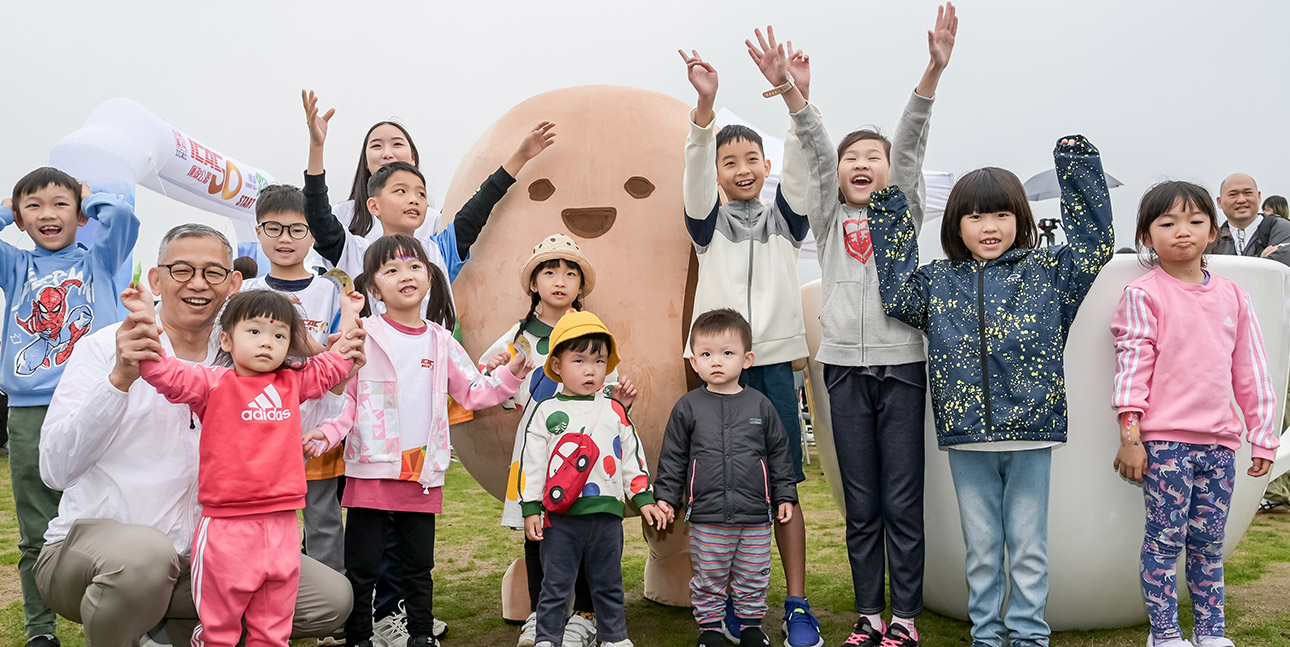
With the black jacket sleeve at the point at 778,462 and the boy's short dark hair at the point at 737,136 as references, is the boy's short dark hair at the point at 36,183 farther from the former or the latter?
the black jacket sleeve at the point at 778,462

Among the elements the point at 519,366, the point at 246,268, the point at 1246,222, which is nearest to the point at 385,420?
the point at 519,366

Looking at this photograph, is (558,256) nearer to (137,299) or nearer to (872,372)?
(872,372)

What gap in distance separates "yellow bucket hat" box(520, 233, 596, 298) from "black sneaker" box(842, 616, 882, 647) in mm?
1420

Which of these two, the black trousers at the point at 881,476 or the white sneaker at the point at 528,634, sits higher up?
the black trousers at the point at 881,476

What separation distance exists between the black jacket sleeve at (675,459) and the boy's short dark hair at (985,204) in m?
1.03

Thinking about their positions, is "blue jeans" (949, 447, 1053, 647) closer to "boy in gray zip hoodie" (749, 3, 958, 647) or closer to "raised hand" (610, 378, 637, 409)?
"boy in gray zip hoodie" (749, 3, 958, 647)

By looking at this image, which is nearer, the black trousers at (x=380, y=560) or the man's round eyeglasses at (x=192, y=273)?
the man's round eyeglasses at (x=192, y=273)

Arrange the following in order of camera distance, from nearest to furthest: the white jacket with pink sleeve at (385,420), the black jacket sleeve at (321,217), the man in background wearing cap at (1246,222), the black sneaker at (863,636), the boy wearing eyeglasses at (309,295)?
the white jacket with pink sleeve at (385,420) → the black sneaker at (863,636) → the boy wearing eyeglasses at (309,295) → the black jacket sleeve at (321,217) → the man in background wearing cap at (1246,222)

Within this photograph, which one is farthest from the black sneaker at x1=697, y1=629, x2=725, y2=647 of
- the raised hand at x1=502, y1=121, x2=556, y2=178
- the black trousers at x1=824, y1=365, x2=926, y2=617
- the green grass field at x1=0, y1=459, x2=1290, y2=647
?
the raised hand at x1=502, y1=121, x2=556, y2=178

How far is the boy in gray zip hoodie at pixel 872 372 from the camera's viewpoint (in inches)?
118

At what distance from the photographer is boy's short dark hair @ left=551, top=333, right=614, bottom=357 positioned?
295cm

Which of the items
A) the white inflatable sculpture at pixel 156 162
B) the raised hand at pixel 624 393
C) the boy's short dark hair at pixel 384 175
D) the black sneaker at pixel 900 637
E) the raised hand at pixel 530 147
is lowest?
the black sneaker at pixel 900 637

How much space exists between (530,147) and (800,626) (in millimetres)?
1874

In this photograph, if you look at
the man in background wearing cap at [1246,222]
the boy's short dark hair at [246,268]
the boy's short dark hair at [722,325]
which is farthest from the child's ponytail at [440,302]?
the man in background wearing cap at [1246,222]
